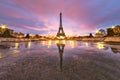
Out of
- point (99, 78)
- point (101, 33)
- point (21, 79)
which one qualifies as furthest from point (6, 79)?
point (101, 33)

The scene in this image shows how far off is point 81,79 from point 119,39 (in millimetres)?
43624

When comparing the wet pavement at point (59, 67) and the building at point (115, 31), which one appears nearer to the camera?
the wet pavement at point (59, 67)

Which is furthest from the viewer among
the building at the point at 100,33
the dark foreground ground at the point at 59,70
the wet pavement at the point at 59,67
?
the building at the point at 100,33

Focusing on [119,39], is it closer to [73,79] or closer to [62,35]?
[73,79]

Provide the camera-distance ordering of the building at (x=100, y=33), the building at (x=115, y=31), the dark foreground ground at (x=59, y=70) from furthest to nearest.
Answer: the building at (x=100, y=33), the building at (x=115, y=31), the dark foreground ground at (x=59, y=70)

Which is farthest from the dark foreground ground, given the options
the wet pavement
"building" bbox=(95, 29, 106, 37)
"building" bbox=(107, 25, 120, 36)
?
"building" bbox=(95, 29, 106, 37)

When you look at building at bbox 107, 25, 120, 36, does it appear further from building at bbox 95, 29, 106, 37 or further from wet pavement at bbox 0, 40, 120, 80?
wet pavement at bbox 0, 40, 120, 80

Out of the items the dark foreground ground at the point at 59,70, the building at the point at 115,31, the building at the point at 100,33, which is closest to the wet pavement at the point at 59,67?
the dark foreground ground at the point at 59,70

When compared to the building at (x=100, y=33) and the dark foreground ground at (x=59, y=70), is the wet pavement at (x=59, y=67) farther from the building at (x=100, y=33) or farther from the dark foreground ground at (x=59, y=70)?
the building at (x=100, y=33)

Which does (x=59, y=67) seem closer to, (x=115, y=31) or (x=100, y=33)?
(x=115, y=31)

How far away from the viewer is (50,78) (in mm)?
7000

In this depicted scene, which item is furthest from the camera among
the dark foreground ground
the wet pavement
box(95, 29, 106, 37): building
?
box(95, 29, 106, 37): building

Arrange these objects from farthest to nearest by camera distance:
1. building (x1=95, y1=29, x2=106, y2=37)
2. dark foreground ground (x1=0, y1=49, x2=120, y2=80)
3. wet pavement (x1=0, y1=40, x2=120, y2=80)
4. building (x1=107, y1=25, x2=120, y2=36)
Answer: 1. building (x1=95, y1=29, x2=106, y2=37)
2. building (x1=107, y1=25, x2=120, y2=36)
3. wet pavement (x1=0, y1=40, x2=120, y2=80)
4. dark foreground ground (x1=0, y1=49, x2=120, y2=80)

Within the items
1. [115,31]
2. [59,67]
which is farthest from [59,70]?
[115,31]
